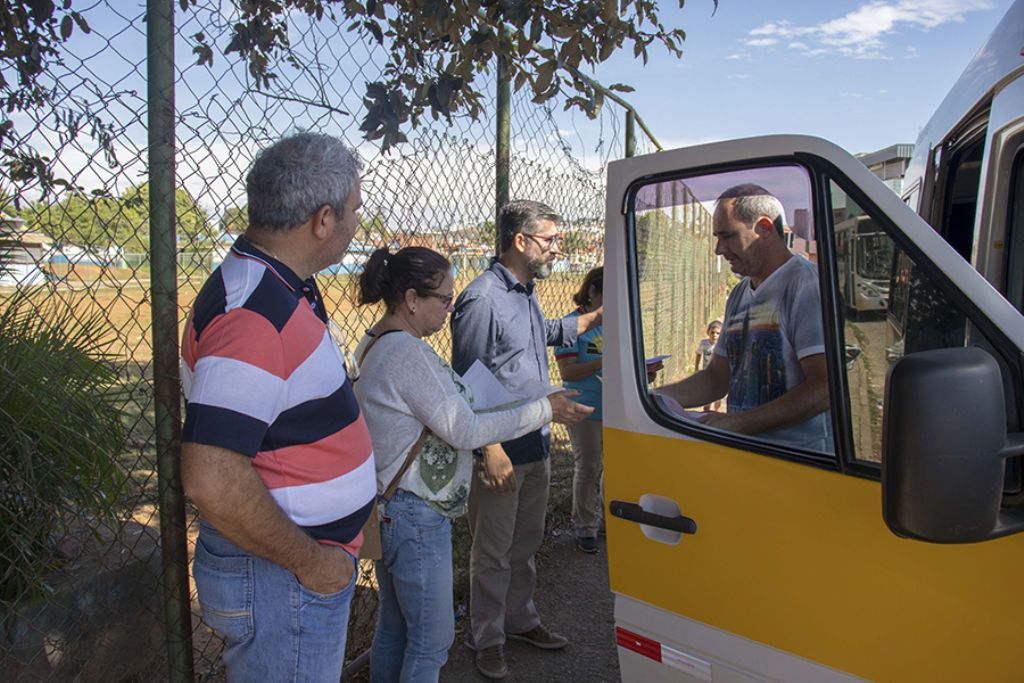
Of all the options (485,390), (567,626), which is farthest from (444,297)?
(567,626)

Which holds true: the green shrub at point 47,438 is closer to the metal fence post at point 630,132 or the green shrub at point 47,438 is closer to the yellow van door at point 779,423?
the yellow van door at point 779,423

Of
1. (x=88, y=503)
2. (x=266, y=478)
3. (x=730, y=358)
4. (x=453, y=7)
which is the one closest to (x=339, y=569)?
(x=266, y=478)

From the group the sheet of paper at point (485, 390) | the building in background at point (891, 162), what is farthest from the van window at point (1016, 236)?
the building in background at point (891, 162)

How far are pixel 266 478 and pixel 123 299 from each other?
3.43 ft

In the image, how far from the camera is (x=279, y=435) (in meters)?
1.56

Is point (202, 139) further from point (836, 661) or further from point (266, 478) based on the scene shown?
point (836, 661)

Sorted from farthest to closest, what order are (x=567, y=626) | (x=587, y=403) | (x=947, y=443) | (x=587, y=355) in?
(x=587, y=355)
(x=587, y=403)
(x=567, y=626)
(x=947, y=443)

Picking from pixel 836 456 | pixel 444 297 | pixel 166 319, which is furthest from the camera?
pixel 444 297

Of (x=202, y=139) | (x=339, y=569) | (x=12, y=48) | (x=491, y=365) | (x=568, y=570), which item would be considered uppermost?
(x=12, y=48)

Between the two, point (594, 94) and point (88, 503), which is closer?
point (88, 503)

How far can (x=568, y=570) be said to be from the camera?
4430mm

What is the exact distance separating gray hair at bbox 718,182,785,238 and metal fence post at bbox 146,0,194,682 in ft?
5.17

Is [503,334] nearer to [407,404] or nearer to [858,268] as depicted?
[407,404]

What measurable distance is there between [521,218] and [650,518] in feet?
5.90
